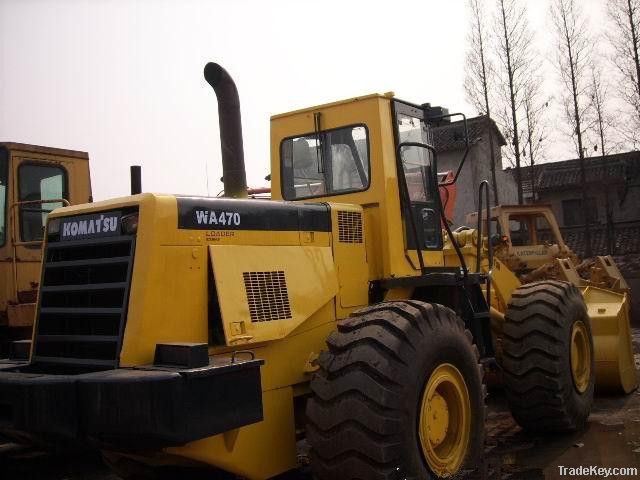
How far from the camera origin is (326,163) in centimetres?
543

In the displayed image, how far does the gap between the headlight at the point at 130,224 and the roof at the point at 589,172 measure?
78.4ft

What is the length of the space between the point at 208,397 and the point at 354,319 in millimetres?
1178

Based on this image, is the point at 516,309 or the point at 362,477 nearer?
the point at 362,477

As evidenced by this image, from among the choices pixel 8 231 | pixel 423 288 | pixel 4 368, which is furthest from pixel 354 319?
pixel 8 231

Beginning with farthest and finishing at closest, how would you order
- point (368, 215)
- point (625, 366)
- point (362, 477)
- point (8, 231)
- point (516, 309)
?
point (625, 366) → point (8, 231) → point (516, 309) → point (368, 215) → point (362, 477)

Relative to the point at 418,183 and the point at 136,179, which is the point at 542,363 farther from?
the point at 136,179

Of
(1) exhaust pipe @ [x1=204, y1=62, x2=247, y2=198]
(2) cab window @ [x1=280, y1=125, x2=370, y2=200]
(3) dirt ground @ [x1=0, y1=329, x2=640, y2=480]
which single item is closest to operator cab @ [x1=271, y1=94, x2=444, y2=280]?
(2) cab window @ [x1=280, y1=125, x2=370, y2=200]

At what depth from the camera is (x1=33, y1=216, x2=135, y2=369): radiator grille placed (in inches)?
144

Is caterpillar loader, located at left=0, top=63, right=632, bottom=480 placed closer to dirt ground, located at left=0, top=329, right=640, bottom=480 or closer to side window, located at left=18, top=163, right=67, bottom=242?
dirt ground, located at left=0, top=329, right=640, bottom=480

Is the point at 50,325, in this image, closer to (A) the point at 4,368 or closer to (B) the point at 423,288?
(A) the point at 4,368

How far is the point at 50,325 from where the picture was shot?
159 inches

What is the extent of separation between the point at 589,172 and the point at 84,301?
29.0 meters

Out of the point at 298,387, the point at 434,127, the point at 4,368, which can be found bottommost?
the point at 298,387

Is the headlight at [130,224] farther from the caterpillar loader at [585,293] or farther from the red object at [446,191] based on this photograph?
the caterpillar loader at [585,293]
